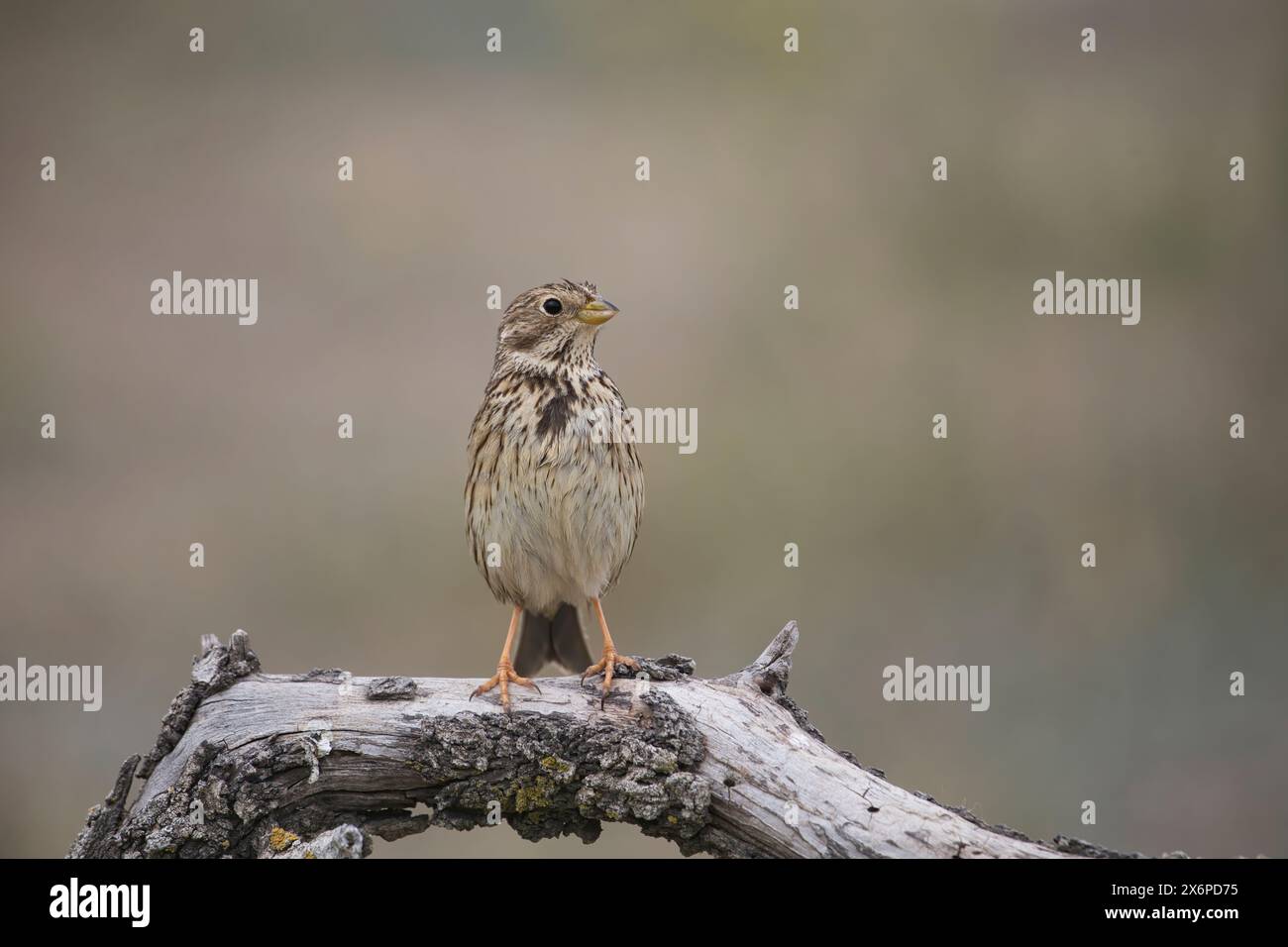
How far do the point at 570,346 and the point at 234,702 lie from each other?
2181 millimetres

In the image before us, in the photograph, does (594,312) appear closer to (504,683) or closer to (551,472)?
(551,472)

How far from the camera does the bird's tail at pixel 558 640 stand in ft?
19.6

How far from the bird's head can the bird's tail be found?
1.26 meters

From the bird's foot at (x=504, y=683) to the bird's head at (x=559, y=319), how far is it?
1520mm

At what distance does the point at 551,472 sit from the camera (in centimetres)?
542

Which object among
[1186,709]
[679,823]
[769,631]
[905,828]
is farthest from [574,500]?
[1186,709]

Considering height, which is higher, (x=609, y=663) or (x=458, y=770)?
(x=609, y=663)

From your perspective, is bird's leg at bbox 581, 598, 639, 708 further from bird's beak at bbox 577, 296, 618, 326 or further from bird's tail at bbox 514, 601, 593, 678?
bird's beak at bbox 577, 296, 618, 326

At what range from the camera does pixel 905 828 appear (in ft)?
13.8

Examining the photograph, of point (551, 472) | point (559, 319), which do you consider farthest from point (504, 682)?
point (559, 319)

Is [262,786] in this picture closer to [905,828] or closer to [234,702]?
[234,702]

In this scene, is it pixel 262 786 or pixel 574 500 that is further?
pixel 574 500

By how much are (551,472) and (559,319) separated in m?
0.78

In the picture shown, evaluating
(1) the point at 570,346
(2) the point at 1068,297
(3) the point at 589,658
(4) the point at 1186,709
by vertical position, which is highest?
(2) the point at 1068,297
